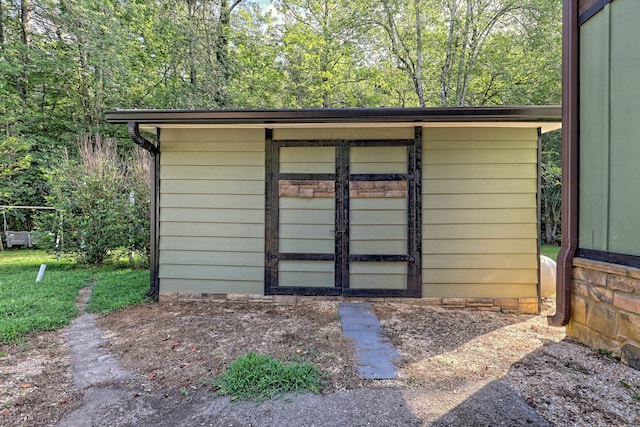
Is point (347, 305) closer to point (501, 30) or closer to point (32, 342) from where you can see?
point (32, 342)

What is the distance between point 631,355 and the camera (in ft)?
7.05

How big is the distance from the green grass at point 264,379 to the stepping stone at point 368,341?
15.2 inches

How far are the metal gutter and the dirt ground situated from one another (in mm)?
2106

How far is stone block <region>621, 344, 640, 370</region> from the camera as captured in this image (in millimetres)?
2105

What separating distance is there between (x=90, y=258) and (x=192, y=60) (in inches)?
283

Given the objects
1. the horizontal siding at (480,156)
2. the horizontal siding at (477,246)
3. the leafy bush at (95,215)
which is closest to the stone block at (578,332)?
the horizontal siding at (477,246)

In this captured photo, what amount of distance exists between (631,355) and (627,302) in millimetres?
357

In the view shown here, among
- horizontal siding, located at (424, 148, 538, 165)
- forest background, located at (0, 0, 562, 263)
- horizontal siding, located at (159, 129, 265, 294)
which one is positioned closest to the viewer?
horizontal siding, located at (424, 148, 538, 165)

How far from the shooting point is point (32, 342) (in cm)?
280

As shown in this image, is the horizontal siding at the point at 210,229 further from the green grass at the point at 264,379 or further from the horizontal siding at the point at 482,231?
the horizontal siding at the point at 482,231

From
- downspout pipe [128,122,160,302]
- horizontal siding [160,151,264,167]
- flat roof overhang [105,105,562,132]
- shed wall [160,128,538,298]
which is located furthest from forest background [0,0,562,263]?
flat roof overhang [105,105,562,132]

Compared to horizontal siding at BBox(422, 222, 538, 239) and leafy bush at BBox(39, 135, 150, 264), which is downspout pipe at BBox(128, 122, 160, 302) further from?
horizontal siding at BBox(422, 222, 538, 239)

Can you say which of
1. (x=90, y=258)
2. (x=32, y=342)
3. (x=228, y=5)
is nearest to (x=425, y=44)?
(x=228, y=5)

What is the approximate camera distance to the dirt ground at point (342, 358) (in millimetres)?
1882
